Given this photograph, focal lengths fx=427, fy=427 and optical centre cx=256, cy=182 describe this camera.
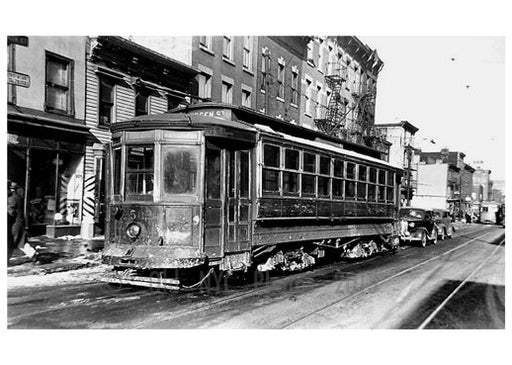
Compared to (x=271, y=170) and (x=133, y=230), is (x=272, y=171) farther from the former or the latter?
(x=133, y=230)

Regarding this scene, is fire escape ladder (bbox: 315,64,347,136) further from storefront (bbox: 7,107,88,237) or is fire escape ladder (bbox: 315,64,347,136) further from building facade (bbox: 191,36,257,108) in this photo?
storefront (bbox: 7,107,88,237)

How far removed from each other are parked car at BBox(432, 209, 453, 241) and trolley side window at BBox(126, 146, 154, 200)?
1968cm

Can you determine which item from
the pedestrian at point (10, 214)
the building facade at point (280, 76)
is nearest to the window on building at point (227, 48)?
the building facade at point (280, 76)

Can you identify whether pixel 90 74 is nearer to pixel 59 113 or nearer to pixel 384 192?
pixel 59 113

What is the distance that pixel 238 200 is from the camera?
846 centimetres

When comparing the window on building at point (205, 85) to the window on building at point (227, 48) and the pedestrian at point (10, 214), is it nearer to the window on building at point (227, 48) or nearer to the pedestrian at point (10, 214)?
the window on building at point (227, 48)

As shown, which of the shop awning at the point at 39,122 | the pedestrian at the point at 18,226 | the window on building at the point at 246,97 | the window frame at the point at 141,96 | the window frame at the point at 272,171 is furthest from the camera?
the window on building at the point at 246,97

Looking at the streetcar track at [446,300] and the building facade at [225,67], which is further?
the building facade at [225,67]

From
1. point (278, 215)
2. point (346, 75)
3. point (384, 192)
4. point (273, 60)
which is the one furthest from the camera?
point (346, 75)

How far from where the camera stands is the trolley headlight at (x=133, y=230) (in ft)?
25.3

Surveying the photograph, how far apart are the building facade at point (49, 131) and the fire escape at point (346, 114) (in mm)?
16705

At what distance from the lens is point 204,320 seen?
6379mm

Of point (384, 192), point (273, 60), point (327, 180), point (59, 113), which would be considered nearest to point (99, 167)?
point (59, 113)
